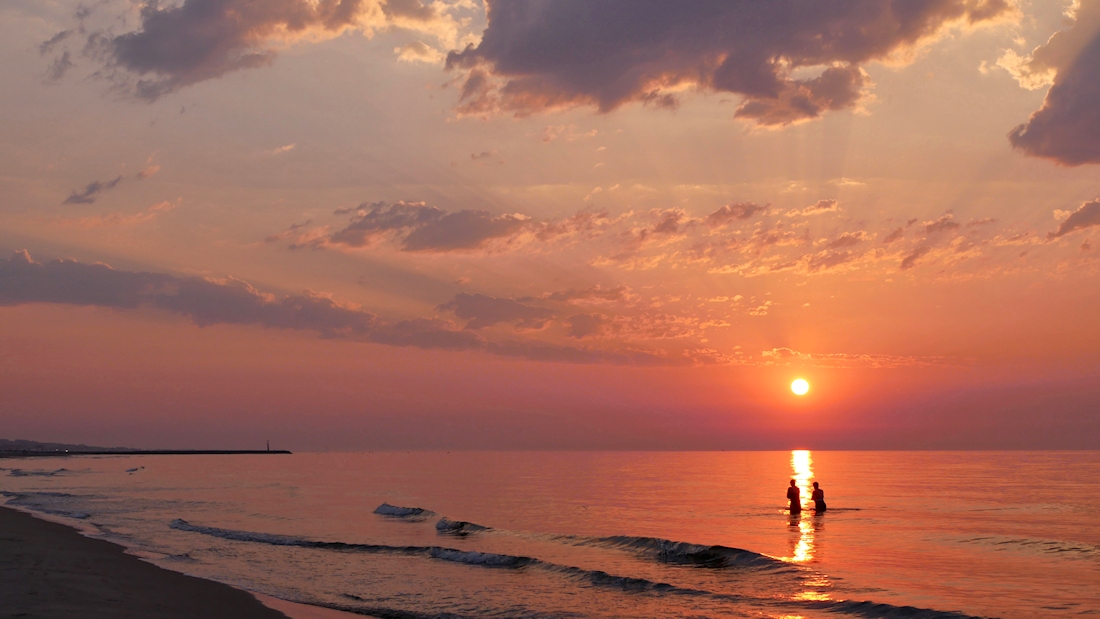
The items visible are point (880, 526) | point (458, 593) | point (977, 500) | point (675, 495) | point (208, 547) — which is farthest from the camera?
point (675, 495)

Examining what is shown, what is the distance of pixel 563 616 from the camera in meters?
21.1

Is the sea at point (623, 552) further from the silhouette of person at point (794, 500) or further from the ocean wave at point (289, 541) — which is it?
the silhouette of person at point (794, 500)

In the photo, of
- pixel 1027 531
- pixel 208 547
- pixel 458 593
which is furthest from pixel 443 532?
pixel 1027 531

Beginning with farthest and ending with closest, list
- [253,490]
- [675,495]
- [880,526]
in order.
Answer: [253,490] → [675,495] → [880,526]

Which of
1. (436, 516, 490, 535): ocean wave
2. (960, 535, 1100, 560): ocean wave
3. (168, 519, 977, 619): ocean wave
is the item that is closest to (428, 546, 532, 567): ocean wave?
(168, 519, 977, 619): ocean wave

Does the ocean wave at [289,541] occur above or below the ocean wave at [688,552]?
below

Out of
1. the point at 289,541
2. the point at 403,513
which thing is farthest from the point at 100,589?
the point at 403,513

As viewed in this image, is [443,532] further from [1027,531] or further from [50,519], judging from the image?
[1027,531]

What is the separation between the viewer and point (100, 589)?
21.0m

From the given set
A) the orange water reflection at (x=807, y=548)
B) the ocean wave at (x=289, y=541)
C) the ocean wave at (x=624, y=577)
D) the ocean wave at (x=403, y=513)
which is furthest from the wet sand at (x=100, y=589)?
the ocean wave at (x=403, y=513)

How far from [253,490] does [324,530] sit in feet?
134

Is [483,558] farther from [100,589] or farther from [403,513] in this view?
[403,513]

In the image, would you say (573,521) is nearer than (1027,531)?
No

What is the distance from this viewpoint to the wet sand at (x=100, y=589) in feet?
60.3
